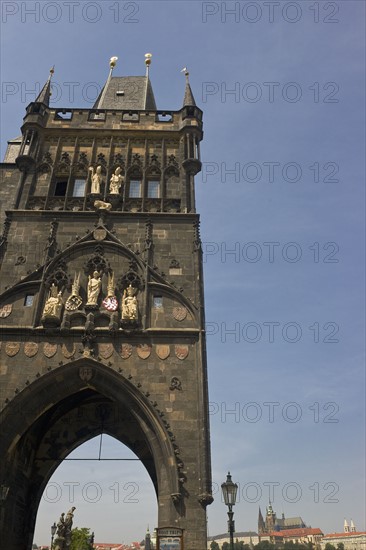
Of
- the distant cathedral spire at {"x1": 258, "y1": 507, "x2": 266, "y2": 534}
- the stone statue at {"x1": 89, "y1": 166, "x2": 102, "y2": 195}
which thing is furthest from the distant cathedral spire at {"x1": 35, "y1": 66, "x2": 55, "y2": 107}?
the distant cathedral spire at {"x1": 258, "y1": 507, "x2": 266, "y2": 534}

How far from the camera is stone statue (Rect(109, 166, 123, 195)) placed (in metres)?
18.8

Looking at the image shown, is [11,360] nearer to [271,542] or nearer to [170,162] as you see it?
[170,162]

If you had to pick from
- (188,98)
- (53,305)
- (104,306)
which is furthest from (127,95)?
(53,305)

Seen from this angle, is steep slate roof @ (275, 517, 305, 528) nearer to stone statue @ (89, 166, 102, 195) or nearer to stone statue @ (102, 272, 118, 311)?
stone statue @ (89, 166, 102, 195)

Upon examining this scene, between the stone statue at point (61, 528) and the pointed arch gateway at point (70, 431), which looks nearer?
the pointed arch gateway at point (70, 431)

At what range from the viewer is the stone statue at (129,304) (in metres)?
15.6

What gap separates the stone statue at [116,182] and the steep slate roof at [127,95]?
6.54 metres

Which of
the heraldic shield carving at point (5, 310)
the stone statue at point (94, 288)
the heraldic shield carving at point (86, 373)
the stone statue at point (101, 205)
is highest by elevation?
the stone statue at point (101, 205)

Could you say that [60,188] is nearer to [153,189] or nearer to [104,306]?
Result: [153,189]

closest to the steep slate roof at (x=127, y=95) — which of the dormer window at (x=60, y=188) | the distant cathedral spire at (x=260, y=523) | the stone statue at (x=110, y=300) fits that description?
the dormer window at (x=60, y=188)

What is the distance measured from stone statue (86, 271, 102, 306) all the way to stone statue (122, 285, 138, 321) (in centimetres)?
87

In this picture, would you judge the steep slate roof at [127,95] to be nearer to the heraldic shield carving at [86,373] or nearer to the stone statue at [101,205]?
the stone statue at [101,205]

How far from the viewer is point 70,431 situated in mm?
18172

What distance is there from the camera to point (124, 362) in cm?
1507
